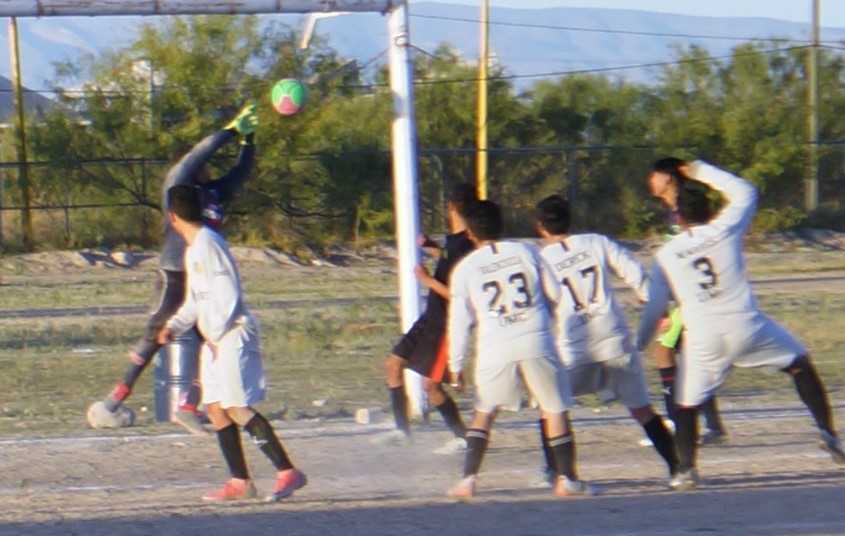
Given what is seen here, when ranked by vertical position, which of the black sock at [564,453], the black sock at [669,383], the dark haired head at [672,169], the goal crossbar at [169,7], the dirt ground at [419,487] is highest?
the goal crossbar at [169,7]

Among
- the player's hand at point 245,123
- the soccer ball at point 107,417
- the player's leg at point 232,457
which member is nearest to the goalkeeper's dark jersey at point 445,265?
the player's hand at point 245,123

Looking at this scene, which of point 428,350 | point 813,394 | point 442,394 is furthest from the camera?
point 442,394

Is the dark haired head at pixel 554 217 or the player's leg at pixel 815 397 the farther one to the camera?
the player's leg at pixel 815 397

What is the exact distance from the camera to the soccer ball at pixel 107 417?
387 inches

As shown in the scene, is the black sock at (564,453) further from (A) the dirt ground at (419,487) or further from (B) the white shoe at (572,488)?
(A) the dirt ground at (419,487)

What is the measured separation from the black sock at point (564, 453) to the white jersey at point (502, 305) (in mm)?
461

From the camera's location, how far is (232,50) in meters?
31.5

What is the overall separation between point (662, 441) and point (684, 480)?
0.78 ft

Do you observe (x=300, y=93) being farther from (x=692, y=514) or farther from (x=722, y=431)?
(x=692, y=514)

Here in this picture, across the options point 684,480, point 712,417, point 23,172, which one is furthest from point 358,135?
point 684,480

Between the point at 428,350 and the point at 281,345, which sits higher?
the point at 428,350

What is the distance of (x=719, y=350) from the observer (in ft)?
25.0

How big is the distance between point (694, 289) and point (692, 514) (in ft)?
3.86

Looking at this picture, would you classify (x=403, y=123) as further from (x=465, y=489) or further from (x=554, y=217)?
(x=465, y=489)
